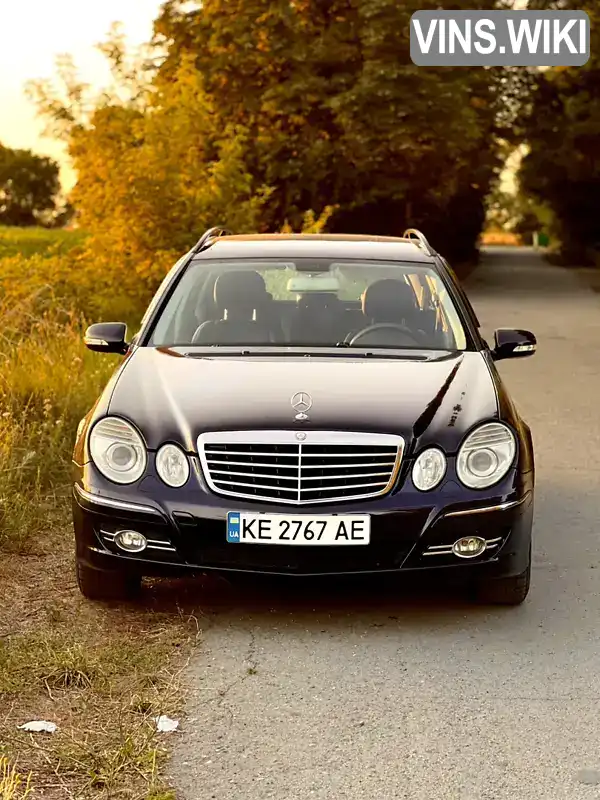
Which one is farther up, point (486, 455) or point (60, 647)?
point (486, 455)

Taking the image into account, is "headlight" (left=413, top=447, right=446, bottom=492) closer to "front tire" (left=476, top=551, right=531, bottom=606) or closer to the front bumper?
the front bumper

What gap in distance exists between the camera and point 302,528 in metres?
5.34

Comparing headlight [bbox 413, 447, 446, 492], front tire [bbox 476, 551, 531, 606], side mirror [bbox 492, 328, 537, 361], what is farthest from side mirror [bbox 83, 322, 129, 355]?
front tire [bbox 476, 551, 531, 606]

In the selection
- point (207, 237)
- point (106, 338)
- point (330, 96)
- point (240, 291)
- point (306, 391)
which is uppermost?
point (330, 96)

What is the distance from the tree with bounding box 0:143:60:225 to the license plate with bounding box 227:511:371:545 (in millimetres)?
111108

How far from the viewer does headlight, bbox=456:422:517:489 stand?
5.50 m

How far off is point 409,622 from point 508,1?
1472 inches

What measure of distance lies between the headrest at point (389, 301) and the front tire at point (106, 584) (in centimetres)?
193

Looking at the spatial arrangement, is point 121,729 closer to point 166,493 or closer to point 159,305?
point 166,493

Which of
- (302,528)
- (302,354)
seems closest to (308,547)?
(302,528)

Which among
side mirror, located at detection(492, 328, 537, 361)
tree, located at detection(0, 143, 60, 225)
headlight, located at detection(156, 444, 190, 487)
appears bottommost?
tree, located at detection(0, 143, 60, 225)

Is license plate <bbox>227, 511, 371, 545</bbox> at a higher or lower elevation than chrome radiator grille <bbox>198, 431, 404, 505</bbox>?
lower

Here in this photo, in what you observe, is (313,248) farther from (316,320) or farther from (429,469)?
(429,469)

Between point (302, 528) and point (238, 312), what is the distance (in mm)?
1840
